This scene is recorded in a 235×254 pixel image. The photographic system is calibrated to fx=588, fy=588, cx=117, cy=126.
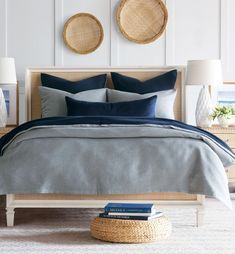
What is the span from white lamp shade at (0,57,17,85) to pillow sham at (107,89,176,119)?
37.9 inches

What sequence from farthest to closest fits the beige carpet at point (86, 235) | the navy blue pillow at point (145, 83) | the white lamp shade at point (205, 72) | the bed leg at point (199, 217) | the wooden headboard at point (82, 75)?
the wooden headboard at point (82, 75), the navy blue pillow at point (145, 83), the white lamp shade at point (205, 72), the bed leg at point (199, 217), the beige carpet at point (86, 235)

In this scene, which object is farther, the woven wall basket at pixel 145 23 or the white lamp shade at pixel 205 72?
the woven wall basket at pixel 145 23

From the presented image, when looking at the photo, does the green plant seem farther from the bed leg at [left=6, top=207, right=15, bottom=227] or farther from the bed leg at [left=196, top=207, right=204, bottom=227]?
the bed leg at [left=6, top=207, right=15, bottom=227]

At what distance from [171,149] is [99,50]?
8.30 ft

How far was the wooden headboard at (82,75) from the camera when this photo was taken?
589cm

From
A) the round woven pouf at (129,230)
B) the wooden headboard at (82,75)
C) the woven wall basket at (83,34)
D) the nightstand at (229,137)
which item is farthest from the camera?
the woven wall basket at (83,34)

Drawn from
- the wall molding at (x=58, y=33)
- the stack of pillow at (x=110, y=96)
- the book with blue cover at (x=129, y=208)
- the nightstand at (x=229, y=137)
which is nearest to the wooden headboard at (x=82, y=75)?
the stack of pillow at (x=110, y=96)

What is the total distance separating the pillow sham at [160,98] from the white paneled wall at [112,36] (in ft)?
1.77

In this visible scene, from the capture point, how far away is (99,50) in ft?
20.0

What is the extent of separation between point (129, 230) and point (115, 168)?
1.64ft

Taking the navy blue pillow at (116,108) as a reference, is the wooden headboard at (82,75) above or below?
above

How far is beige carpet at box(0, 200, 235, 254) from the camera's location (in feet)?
10.6

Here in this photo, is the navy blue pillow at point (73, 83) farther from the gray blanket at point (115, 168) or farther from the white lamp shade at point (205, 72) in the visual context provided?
the gray blanket at point (115, 168)

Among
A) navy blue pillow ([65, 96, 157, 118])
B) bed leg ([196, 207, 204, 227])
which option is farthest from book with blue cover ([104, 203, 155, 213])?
navy blue pillow ([65, 96, 157, 118])
